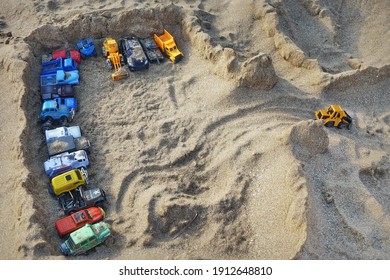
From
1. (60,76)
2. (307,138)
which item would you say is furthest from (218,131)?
(60,76)

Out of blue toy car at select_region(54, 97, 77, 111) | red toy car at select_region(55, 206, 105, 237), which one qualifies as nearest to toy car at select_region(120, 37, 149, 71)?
blue toy car at select_region(54, 97, 77, 111)

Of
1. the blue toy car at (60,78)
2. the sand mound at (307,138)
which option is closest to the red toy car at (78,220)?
the blue toy car at (60,78)

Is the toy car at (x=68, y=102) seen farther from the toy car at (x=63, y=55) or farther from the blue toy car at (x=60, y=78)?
the toy car at (x=63, y=55)

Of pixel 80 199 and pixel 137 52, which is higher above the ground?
pixel 137 52

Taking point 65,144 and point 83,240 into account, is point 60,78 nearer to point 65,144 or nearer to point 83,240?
point 65,144

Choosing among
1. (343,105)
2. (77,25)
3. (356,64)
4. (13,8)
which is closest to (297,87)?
(343,105)

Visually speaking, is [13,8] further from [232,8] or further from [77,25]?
[232,8]
